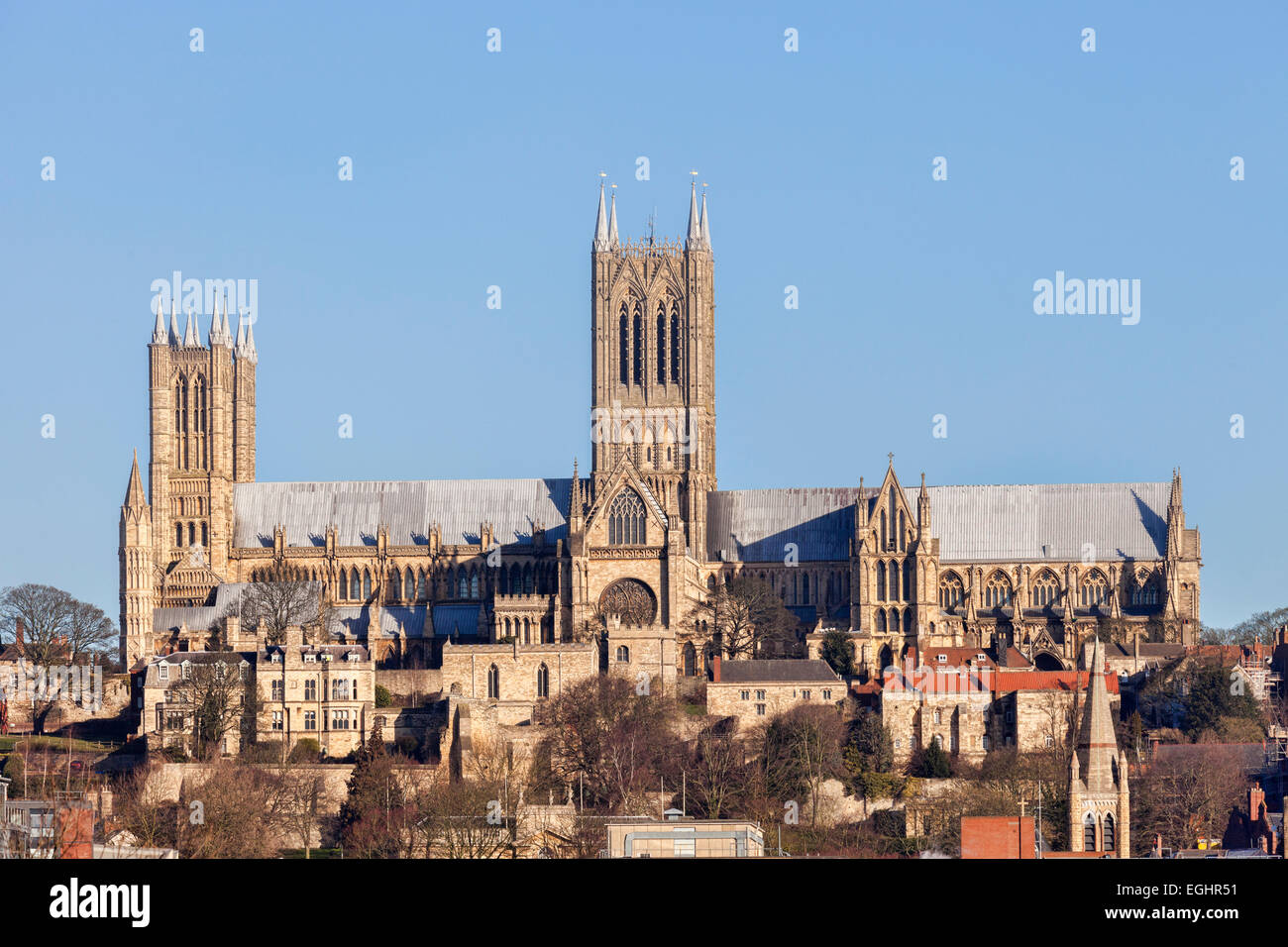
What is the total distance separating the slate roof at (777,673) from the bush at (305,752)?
48.5ft

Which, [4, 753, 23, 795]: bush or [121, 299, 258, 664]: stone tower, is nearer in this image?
[4, 753, 23, 795]: bush

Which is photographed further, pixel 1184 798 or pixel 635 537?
pixel 635 537

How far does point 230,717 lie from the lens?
73500 millimetres

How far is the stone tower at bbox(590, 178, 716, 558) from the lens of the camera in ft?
327

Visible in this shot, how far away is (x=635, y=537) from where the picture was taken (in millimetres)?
90812

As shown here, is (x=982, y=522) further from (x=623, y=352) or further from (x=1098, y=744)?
(x=1098, y=744)

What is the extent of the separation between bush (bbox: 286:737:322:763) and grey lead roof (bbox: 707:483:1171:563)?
93.1 ft

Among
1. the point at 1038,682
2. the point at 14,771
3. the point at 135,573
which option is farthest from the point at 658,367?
the point at 14,771

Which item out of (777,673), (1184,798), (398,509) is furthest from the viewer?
(398,509)

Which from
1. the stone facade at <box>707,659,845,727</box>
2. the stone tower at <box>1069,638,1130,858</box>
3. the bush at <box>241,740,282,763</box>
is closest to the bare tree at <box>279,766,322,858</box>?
the bush at <box>241,740,282,763</box>

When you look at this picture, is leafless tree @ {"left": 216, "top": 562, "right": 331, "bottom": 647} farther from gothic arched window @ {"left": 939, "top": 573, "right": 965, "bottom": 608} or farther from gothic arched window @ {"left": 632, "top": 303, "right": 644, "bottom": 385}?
gothic arched window @ {"left": 939, "top": 573, "right": 965, "bottom": 608}

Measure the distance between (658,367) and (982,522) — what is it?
Answer: 16830mm

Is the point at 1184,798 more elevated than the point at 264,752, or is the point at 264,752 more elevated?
the point at 264,752
